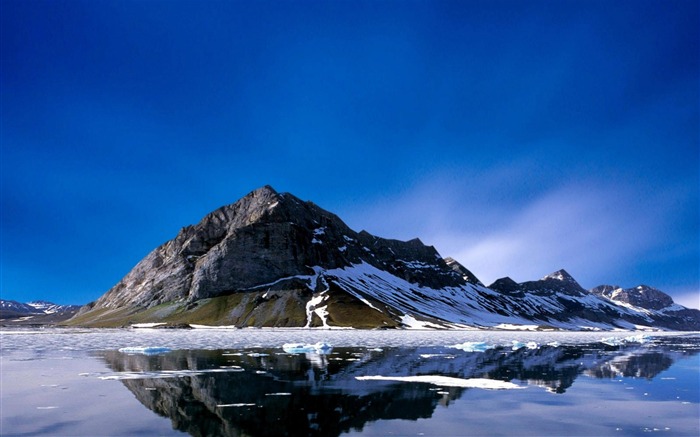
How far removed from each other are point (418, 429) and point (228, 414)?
30.4ft

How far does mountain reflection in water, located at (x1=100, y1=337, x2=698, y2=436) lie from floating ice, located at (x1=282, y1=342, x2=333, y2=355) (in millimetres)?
12332

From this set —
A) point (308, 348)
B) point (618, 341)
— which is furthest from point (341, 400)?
point (618, 341)

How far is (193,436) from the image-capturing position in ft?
63.8

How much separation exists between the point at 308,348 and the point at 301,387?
1515 inches

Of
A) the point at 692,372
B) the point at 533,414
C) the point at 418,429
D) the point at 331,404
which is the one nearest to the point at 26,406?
the point at 331,404

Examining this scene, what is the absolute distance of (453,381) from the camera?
34.6 m

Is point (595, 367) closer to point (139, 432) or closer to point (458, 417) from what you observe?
point (458, 417)

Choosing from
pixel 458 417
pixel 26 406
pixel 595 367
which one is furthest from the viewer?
pixel 595 367

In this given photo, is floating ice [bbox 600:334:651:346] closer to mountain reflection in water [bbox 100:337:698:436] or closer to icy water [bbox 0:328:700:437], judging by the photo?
mountain reflection in water [bbox 100:337:698:436]

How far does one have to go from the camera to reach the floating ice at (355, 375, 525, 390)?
1277 inches

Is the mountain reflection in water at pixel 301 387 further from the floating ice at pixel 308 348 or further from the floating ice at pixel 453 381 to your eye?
the floating ice at pixel 308 348

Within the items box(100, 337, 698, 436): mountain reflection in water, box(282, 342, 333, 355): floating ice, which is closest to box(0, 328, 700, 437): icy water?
box(100, 337, 698, 436): mountain reflection in water

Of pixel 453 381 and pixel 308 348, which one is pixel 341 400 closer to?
pixel 453 381

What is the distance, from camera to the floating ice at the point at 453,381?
32438 millimetres
